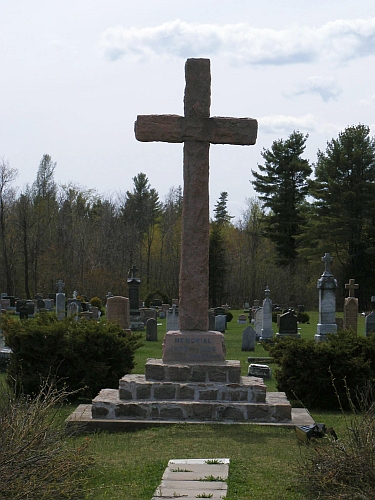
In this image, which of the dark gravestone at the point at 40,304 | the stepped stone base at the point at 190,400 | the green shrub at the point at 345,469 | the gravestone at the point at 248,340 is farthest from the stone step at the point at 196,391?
the dark gravestone at the point at 40,304

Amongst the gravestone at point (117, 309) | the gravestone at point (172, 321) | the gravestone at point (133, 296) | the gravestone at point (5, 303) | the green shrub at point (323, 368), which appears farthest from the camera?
the gravestone at point (5, 303)

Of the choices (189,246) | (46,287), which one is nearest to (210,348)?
(189,246)

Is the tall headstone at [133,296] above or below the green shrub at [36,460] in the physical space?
above

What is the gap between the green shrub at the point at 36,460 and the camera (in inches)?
196

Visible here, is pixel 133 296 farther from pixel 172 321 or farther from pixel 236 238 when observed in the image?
pixel 236 238

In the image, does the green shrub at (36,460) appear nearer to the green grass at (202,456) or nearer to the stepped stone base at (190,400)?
the green grass at (202,456)

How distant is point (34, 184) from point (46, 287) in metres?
12.9

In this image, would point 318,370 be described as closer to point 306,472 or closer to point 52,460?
point 306,472

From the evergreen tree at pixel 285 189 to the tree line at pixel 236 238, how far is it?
0.08 m

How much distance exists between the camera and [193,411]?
28.6 ft

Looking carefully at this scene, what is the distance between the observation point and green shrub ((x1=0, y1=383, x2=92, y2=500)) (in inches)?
196

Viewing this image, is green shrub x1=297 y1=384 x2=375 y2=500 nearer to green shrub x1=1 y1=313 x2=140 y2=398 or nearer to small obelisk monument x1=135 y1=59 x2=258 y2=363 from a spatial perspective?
small obelisk monument x1=135 y1=59 x2=258 y2=363

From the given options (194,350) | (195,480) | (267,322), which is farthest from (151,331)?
(195,480)

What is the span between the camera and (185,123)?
9.43 m
